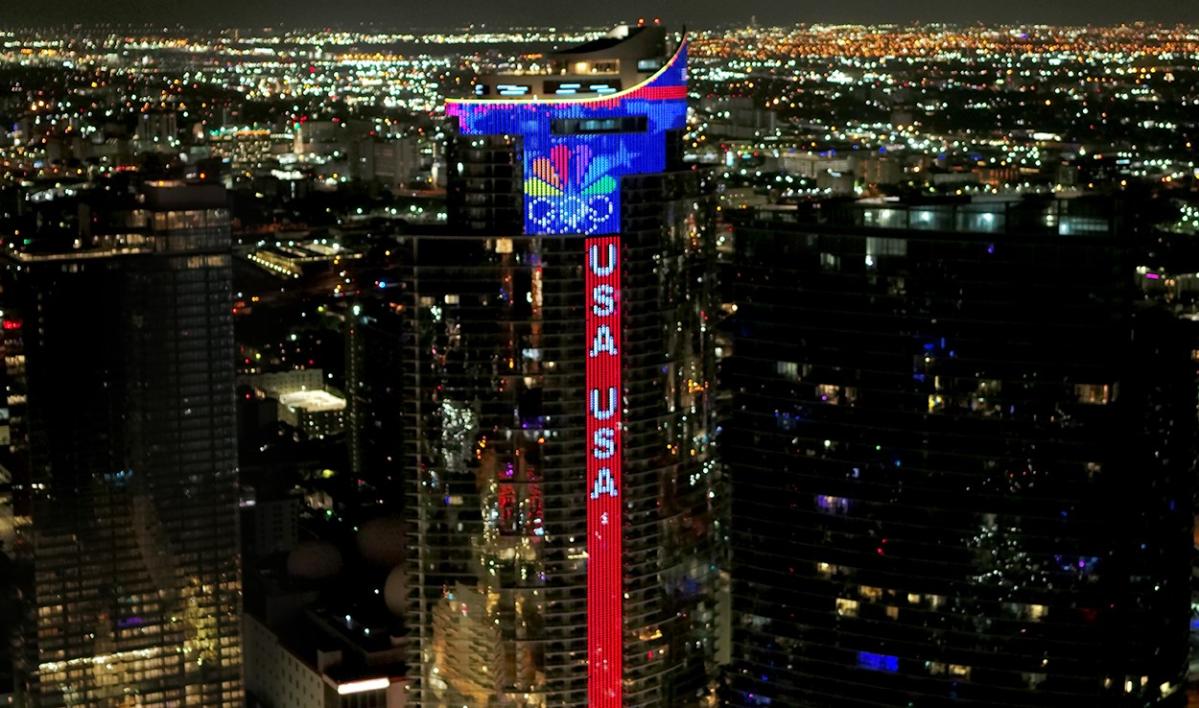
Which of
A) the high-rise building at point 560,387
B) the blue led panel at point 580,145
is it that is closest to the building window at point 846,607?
the high-rise building at point 560,387

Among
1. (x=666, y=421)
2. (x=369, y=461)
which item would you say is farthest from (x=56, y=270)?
(x=666, y=421)

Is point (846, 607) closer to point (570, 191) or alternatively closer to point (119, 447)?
point (570, 191)

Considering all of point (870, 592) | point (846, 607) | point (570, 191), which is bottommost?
point (846, 607)

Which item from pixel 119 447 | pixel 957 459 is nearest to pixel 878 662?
pixel 957 459

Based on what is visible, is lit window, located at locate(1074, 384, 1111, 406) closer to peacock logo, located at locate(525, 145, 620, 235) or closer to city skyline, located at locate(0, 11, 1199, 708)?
city skyline, located at locate(0, 11, 1199, 708)

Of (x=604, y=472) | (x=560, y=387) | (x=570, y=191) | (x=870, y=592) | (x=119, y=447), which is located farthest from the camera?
(x=119, y=447)

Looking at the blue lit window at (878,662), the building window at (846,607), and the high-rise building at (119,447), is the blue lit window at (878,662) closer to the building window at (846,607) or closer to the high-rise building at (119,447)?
the building window at (846,607)

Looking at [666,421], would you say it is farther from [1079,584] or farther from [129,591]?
[129,591]
